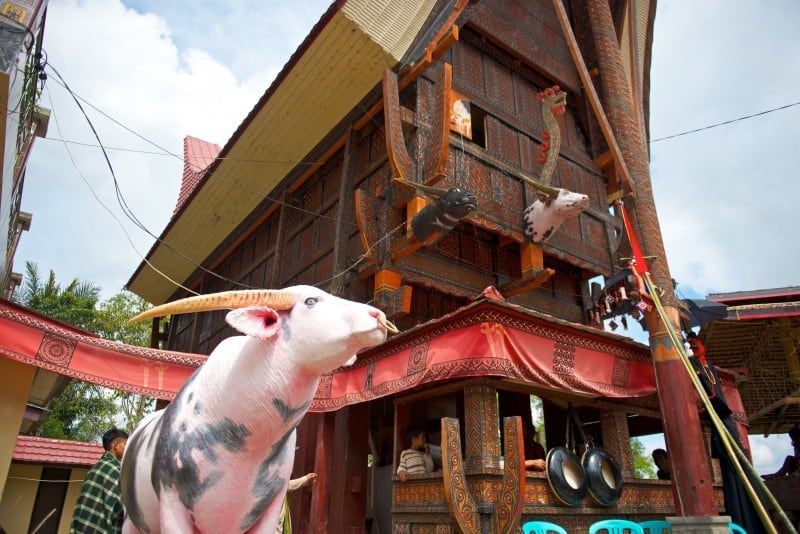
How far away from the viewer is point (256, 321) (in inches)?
84.4

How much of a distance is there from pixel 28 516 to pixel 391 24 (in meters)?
10.3

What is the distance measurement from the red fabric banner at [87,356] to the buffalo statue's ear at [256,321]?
4.93 m

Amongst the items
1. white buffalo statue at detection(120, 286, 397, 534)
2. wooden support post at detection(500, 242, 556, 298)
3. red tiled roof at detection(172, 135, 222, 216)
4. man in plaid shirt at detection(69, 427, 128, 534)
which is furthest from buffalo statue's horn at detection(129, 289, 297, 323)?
red tiled roof at detection(172, 135, 222, 216)

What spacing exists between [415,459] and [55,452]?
7853 millimetres

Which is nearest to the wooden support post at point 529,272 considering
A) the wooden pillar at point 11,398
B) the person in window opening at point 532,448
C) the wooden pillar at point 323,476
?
the person in window opening at point 532,448

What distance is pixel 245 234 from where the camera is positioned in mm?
12414

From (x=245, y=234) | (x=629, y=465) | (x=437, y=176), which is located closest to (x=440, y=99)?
(x=437, y=176)

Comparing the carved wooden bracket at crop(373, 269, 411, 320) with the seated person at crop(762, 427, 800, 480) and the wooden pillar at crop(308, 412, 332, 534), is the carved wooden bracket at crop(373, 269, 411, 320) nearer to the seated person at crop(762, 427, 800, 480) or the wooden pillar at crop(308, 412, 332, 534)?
the wooden pillar at crop(308, 412, 332, 534)

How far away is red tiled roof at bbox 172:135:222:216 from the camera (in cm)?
1522

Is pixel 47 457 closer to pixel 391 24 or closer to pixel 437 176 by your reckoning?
pixel 437 176

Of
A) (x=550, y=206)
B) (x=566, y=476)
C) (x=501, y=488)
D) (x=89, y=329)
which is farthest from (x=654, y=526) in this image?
(x=89, y=329)

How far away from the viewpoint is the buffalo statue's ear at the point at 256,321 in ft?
6.85

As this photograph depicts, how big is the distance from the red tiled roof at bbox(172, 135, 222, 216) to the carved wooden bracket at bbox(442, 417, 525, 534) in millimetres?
12343

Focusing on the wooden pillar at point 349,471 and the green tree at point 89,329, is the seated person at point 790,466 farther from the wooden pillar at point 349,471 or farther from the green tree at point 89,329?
the green tree at point 89,329
